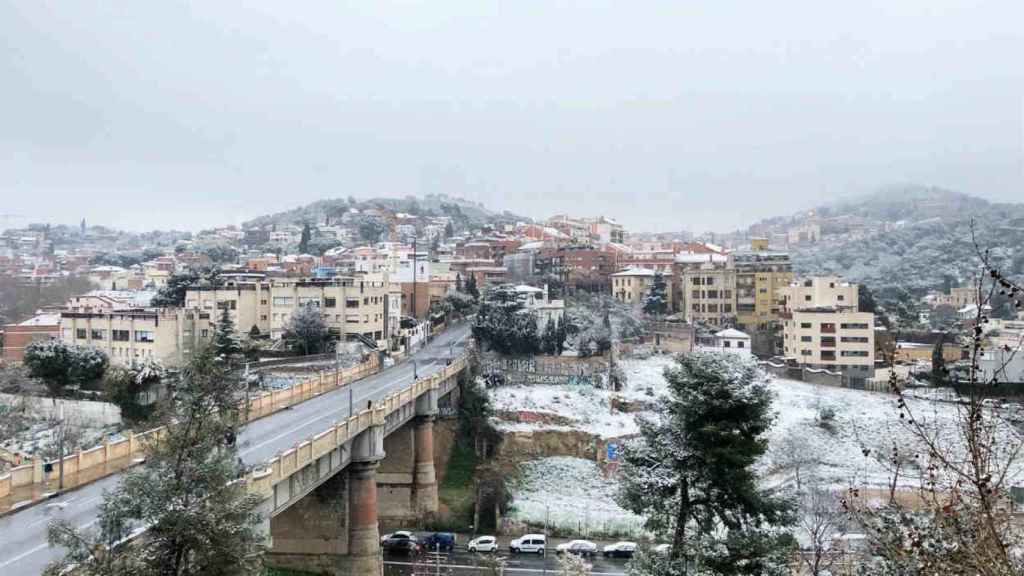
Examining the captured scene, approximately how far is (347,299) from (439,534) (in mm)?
27554

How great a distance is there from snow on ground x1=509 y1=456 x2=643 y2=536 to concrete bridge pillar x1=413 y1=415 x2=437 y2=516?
3706mm

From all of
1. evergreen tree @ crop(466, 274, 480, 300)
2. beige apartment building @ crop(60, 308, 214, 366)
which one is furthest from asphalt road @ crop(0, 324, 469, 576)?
evergreen tree @ crop(466, 274, 480, 300)

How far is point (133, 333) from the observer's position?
48.3 meters

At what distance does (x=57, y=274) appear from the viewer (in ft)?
333

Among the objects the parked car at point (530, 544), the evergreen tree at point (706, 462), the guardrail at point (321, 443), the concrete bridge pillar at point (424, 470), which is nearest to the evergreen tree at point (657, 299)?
the concrete bridge pillar at point (424, 470)

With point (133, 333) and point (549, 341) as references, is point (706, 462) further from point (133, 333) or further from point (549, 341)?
point (133, 333)

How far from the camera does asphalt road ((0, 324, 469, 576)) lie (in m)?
14.4

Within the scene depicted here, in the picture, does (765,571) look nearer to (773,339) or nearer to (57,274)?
(773,339)

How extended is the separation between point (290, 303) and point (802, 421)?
34239 mm

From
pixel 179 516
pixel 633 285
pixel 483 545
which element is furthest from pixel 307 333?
pixel 179 516

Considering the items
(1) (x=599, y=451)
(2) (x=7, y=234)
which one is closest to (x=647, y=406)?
(1) (x=599, y=451)

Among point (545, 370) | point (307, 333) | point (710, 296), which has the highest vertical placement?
point (710, 296)

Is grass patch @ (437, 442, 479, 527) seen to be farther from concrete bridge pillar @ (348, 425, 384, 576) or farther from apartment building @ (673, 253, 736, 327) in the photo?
apartment building @ (673, 253, 736, 327)

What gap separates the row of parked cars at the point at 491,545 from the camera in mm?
30516
